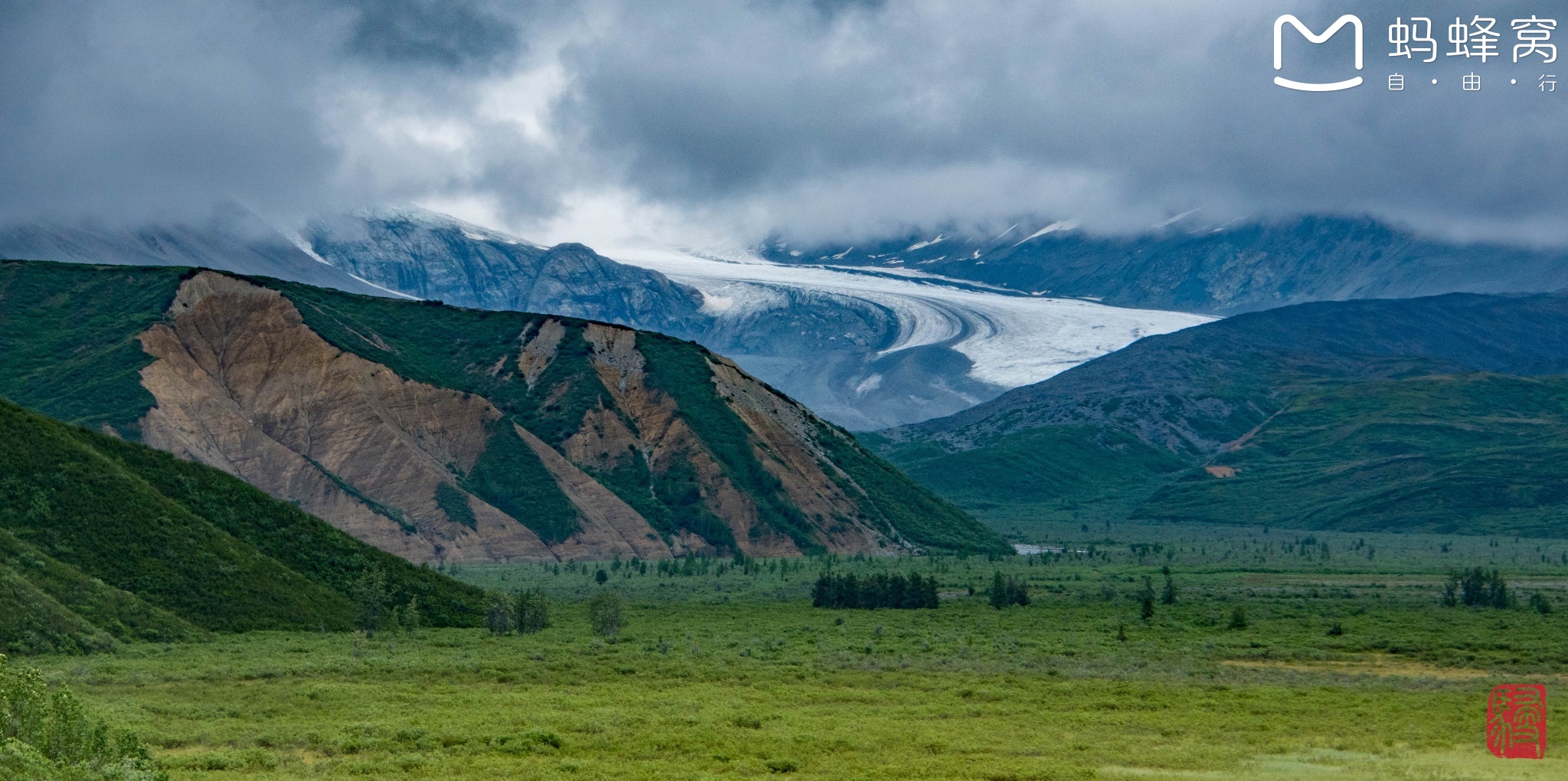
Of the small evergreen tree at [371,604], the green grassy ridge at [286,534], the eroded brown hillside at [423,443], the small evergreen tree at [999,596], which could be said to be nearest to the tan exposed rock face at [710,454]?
the eroded brown hillside at [423,443]

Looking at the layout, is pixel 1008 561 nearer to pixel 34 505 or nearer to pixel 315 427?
pixel 315 427

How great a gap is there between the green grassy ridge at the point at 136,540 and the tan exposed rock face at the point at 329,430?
177 feet

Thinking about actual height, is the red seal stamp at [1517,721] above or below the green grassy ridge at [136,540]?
below

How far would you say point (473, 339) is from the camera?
176 m

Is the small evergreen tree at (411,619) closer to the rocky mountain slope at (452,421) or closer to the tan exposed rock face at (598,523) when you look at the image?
the rocky mountain slope at (452,421)

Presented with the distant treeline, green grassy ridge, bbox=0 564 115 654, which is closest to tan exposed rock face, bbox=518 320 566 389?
the distant treeline

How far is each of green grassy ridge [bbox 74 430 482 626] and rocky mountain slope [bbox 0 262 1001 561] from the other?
47.6 meters

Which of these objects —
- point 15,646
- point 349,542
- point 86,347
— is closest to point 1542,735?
point 15,646

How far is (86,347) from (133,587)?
91.5 metres

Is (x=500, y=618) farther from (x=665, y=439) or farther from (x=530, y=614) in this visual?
(x=665, y=439)

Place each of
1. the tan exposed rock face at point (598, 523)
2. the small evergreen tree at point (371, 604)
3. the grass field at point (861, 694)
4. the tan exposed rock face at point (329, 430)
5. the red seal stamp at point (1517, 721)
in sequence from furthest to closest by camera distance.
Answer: the tan exposed rock face at point (598, 523) < the tan exposed rock face at point (329, 430) < the small evergreen tree at point (371, 604) < the red seal stamp at point (1517, 721) < the grass field at point (861, 694)

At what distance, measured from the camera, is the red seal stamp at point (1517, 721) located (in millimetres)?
42844

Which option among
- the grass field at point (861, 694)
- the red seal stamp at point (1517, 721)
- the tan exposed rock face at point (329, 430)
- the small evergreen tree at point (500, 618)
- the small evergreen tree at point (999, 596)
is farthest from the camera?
the tan exposed rock face at point (329, 430)

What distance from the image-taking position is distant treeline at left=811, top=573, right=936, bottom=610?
95.3 m
